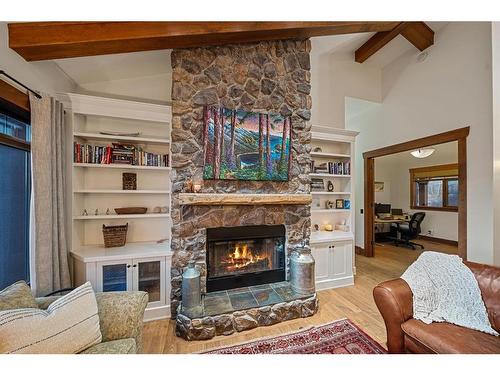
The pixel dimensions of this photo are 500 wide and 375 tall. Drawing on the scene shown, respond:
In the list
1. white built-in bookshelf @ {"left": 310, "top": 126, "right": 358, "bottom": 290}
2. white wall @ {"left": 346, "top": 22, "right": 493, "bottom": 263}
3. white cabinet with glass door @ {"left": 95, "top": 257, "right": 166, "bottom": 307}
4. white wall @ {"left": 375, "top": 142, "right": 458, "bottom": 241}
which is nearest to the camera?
white cabinet with glass door @ {"left": 95, "top": 257, "right": 166, "bottom": 307}

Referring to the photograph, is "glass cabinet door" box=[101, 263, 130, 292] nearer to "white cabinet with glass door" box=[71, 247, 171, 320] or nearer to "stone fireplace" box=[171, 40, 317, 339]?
"white cabinet with glass door" box=[71, 247, 171, 320]

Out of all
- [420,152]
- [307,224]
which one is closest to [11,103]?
[307,224]

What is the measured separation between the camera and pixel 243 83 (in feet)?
8.63

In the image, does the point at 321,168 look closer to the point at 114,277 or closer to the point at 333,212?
the point at 333,212

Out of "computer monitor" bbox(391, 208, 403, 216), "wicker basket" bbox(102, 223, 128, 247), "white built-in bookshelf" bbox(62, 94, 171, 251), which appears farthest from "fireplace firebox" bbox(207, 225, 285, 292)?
"computer monitor" bbox(391, 208, 403, 216)

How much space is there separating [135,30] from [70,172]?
155cm

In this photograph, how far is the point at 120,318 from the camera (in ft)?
4.50

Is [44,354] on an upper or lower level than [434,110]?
lower

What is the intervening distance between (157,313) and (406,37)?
5.11 metres

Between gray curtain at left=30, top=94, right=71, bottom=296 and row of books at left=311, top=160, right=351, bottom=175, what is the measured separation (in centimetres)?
314

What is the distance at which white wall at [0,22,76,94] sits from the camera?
161 centimetres

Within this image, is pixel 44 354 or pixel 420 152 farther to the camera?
pixel 420 152

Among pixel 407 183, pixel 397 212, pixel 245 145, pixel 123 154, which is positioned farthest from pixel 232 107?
pixel 407 183
